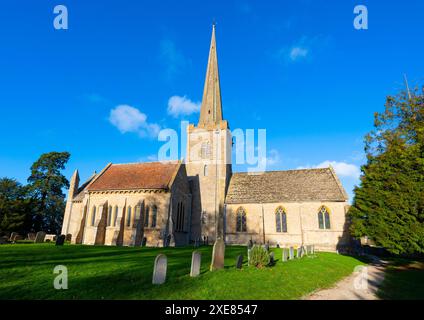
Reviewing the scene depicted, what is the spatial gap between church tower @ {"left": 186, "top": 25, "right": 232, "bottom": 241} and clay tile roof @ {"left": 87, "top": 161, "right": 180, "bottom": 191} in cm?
532

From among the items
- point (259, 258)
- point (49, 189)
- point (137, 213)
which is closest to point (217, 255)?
point (259, 258)

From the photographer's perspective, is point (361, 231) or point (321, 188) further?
point (321, 188)

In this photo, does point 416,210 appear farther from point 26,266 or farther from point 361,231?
point 26,266

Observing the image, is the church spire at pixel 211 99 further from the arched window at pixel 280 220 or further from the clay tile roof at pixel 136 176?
the arched window at pixel 280 220

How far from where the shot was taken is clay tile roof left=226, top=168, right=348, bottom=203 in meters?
28.8

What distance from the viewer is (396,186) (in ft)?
48.7

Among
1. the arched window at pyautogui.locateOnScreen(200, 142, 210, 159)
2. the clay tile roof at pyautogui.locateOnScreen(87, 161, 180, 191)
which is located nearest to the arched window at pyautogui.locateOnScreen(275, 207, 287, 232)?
the arched window at pyautogui.locateOnScreen(200, 142, 210, 159)

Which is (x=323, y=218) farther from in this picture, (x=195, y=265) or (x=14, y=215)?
(x=14, y=215)

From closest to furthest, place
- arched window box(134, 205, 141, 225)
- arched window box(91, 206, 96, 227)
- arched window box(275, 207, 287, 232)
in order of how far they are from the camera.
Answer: arched window box(134, 205, 141, 225), arched window box(91, 206, 96, 227), arched window box(275, 207, 287, 232)

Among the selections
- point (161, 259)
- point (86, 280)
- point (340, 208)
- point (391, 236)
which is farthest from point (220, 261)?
point (340, 208)

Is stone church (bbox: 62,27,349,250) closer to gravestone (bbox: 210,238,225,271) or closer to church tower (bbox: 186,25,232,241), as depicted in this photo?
church tower (bbox: 186,25,232,241)
